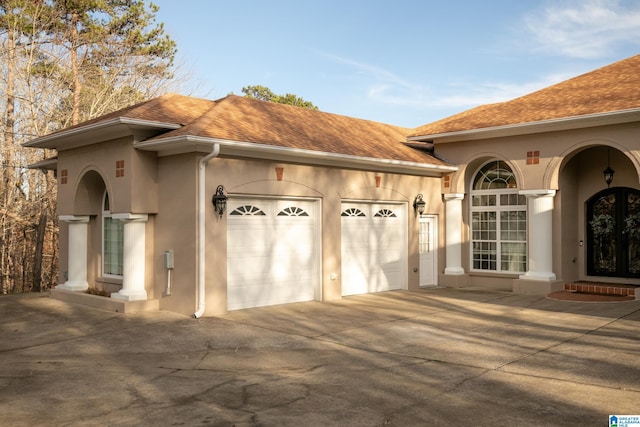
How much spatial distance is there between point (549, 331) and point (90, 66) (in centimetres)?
2042

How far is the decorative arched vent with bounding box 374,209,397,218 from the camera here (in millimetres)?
14344

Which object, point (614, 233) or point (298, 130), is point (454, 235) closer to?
point (614, 233)

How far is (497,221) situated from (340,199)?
14.8 ft

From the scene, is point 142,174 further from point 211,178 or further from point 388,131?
point 388,131

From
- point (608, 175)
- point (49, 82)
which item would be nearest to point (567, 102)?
point (608, 175)

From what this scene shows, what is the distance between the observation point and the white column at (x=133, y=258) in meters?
11.5

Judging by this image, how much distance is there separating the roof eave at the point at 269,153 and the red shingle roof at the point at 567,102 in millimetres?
2083

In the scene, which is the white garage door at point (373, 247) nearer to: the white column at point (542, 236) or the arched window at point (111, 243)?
the white column at point (542, 236)

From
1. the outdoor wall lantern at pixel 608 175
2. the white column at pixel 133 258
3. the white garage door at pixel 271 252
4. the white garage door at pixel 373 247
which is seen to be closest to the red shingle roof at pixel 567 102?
the outdoor wall lantern at pixel 608 175

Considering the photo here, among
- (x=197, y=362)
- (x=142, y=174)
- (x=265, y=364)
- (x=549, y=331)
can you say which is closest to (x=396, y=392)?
(x=265, y=364)

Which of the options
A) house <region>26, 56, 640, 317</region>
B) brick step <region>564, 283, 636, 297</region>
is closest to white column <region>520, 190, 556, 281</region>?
house <region>26, 56, 640, 317</region>

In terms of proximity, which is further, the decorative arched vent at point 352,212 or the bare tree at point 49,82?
the bare tree at point 49,82

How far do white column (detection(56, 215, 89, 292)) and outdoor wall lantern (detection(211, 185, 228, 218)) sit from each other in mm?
4143

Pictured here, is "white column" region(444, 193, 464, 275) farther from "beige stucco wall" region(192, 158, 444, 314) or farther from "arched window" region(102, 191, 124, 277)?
"arched window" region(102, 191, 124, 277)
